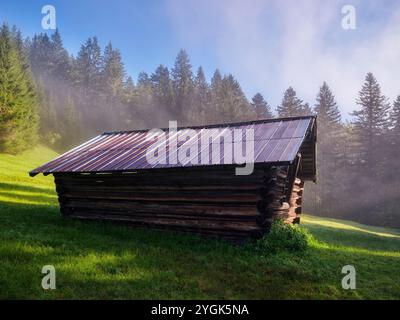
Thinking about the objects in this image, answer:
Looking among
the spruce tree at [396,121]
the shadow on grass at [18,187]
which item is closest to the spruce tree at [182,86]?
the spruce tree at [396,121]

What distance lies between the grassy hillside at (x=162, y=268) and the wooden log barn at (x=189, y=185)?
35.6 inches

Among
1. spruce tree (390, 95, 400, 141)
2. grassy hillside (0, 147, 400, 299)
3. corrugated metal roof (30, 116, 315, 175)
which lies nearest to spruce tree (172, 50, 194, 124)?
spruce tree (390, 95, 400, 141)

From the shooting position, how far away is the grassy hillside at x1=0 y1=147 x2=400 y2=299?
7.27m

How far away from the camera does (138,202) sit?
541 inches

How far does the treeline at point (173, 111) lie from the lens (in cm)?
4856

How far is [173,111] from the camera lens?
78.4 m

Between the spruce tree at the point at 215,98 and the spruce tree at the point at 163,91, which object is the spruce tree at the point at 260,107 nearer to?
the spruce tree at the point at 215,98

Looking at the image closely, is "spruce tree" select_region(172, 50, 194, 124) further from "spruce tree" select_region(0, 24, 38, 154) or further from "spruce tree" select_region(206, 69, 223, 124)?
"spruce tree" select_region(0, 24, 38, 154)

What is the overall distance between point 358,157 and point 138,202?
5213 cm

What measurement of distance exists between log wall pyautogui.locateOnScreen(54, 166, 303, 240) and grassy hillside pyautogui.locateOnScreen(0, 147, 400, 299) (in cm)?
77

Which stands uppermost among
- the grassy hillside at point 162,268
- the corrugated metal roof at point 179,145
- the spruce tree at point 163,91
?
the spruce tree at point 163,91
